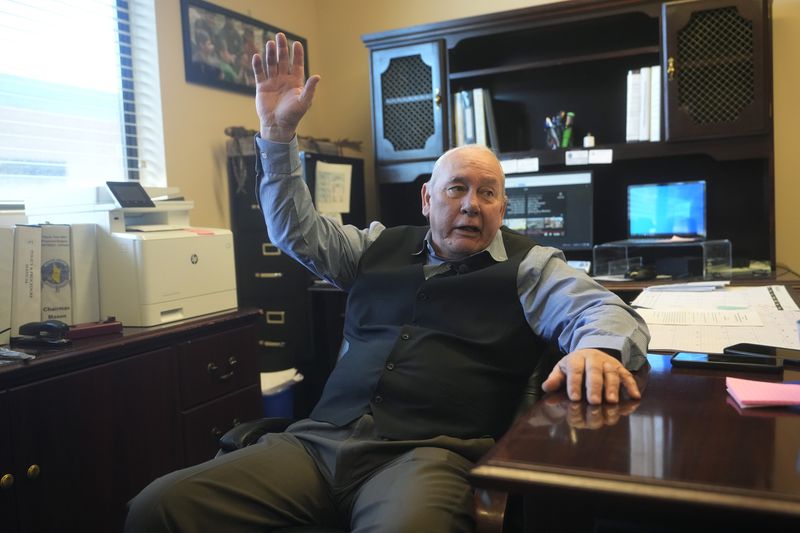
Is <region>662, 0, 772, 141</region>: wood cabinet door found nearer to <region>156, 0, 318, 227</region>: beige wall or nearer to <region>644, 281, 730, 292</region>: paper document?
<region>644, 281, 730, 292</region>: paper document

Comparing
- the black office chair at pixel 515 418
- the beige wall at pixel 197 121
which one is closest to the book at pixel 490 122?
the beige wall at pixel 197 121

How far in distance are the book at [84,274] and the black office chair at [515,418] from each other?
0.88 m

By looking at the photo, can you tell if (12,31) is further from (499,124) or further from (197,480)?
(499,124)

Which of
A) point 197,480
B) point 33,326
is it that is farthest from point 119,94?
point 197,480

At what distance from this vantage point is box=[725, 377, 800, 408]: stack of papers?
88 centimetres

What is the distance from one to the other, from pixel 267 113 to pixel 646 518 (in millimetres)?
1201

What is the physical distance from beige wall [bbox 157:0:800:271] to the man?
1.34 m

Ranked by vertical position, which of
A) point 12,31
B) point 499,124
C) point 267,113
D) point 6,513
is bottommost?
point 6,513

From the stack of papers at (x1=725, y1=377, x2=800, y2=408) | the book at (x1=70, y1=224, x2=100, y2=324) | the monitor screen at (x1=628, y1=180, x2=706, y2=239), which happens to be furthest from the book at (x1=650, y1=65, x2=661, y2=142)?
the book at (x1=70, y1=224, x2=100, y2=324)

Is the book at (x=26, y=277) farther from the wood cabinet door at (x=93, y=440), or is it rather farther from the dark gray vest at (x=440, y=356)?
the dark gray vest at (x=440, y=356)

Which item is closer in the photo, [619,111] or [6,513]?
[6,513]

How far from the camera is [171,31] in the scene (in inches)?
105

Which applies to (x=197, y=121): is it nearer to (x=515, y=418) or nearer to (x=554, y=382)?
(x=515, y=418)

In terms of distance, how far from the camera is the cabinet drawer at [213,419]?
6.69 ft
